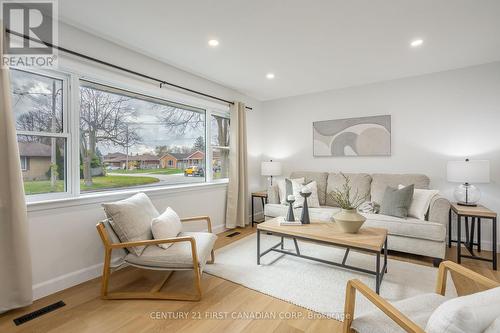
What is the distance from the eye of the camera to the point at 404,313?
1.26 m

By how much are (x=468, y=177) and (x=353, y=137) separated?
1608mm

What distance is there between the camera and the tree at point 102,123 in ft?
8.45

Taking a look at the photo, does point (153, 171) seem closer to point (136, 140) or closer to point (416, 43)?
point (136, 140)

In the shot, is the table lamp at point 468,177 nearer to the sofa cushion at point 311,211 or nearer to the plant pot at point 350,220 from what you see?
the sofa cushion at point 311,211

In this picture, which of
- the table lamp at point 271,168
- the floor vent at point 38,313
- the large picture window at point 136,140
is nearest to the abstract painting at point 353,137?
the table lamp at point 271,168

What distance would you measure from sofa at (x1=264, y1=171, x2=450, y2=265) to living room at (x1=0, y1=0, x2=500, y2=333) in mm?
20

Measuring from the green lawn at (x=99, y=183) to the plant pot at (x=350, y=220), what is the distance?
7.80ft

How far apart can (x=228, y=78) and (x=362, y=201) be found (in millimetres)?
2742

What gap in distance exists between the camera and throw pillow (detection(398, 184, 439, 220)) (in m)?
2.99

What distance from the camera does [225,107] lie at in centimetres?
414

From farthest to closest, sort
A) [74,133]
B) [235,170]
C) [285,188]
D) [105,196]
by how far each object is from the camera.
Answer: [235,170], [285,188], [105,196], [74,133]

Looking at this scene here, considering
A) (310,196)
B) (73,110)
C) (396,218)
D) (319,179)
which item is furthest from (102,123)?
(396,218)

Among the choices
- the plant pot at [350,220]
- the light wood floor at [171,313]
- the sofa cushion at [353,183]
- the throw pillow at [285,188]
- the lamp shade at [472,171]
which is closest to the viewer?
the light wood floor at [171,313]

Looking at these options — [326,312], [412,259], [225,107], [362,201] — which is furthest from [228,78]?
[412,259]
